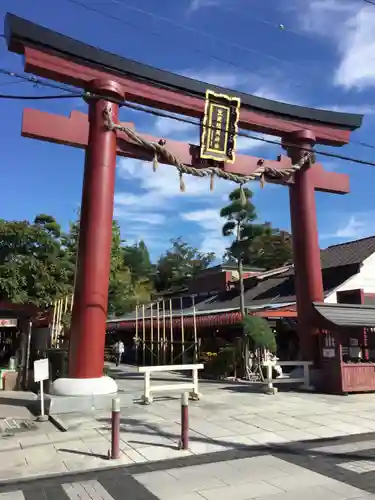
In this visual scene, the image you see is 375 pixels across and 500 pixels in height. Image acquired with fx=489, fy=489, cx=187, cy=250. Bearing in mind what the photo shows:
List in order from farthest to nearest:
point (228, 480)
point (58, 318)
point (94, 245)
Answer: point (58, 318)
point (94, 245)
point (228, 480)

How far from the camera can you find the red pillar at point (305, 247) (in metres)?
15.8

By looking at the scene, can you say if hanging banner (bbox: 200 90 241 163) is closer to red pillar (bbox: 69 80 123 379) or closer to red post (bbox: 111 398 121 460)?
red pillar (bbox: 69 80 123 379)

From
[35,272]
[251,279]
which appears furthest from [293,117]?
[251,279]

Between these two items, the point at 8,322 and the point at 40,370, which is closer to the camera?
the point at 40,370

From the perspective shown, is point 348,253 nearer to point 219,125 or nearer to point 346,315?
point 346,315

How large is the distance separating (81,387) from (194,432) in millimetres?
3696

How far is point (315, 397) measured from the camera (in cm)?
1353

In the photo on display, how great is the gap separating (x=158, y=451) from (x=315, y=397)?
7.17 metres

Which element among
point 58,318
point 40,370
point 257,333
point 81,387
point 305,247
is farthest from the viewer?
point 257,333

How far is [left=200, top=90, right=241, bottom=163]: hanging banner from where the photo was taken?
14.8 metres

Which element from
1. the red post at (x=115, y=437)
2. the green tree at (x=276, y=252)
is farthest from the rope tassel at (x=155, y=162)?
A: the green tree at (x=276, y=252)

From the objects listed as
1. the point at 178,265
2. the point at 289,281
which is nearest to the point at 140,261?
the point at 178,265

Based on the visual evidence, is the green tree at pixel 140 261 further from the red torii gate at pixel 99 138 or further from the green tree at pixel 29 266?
the red torii gate at pixel 99 138

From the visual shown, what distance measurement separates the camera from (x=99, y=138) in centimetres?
1302
